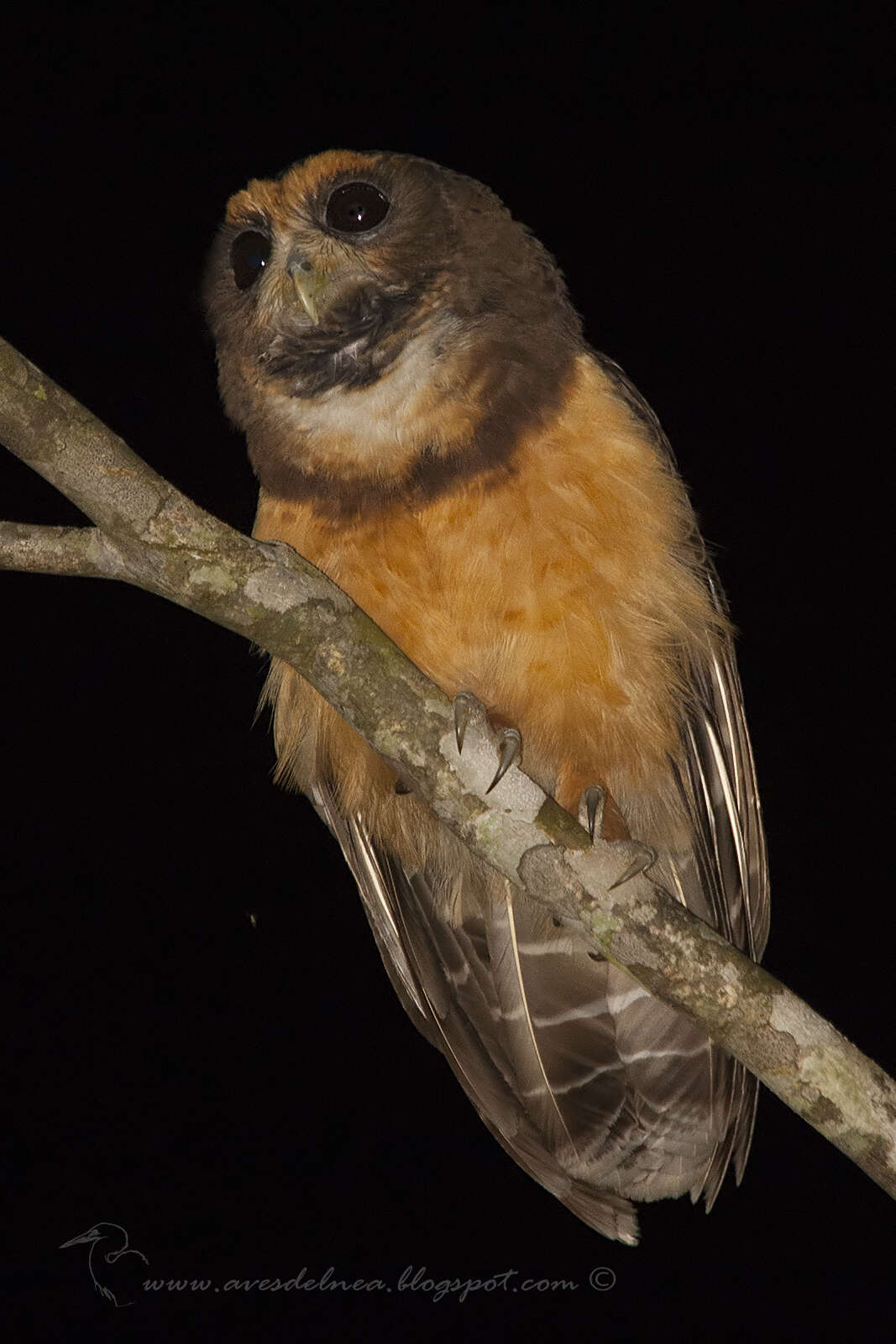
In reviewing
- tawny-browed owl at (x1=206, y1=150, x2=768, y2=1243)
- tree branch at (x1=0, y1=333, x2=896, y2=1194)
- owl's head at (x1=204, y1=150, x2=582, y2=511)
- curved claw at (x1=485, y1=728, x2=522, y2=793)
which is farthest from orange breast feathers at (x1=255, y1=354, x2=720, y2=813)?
tree branch at (x1=0, y1=333, x2=896, y2=1194)

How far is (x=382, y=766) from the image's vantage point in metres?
2.54

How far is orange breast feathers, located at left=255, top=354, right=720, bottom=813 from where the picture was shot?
228 centimetres

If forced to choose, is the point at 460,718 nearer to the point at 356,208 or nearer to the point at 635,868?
the point at 635,868

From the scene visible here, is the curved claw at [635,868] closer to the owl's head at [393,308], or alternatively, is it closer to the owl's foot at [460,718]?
the owl's foot at [460,718]

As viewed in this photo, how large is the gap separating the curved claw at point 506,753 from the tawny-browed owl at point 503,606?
0.26m

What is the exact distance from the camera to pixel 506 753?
2.01m

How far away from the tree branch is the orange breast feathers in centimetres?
37

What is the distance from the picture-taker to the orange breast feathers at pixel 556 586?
7.47 feet

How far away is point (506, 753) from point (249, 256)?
1361mm

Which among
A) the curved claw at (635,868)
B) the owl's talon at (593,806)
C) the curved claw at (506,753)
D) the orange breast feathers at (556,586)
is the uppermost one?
the orange breast feathers at (556,586)

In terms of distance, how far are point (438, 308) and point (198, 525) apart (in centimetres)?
82

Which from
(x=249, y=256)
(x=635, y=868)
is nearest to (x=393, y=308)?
(x=249, y=256)

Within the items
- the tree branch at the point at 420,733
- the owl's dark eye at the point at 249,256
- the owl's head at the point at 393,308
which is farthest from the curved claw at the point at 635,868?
the owl's dark eye at the point at 249,256

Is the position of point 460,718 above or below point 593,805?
above
